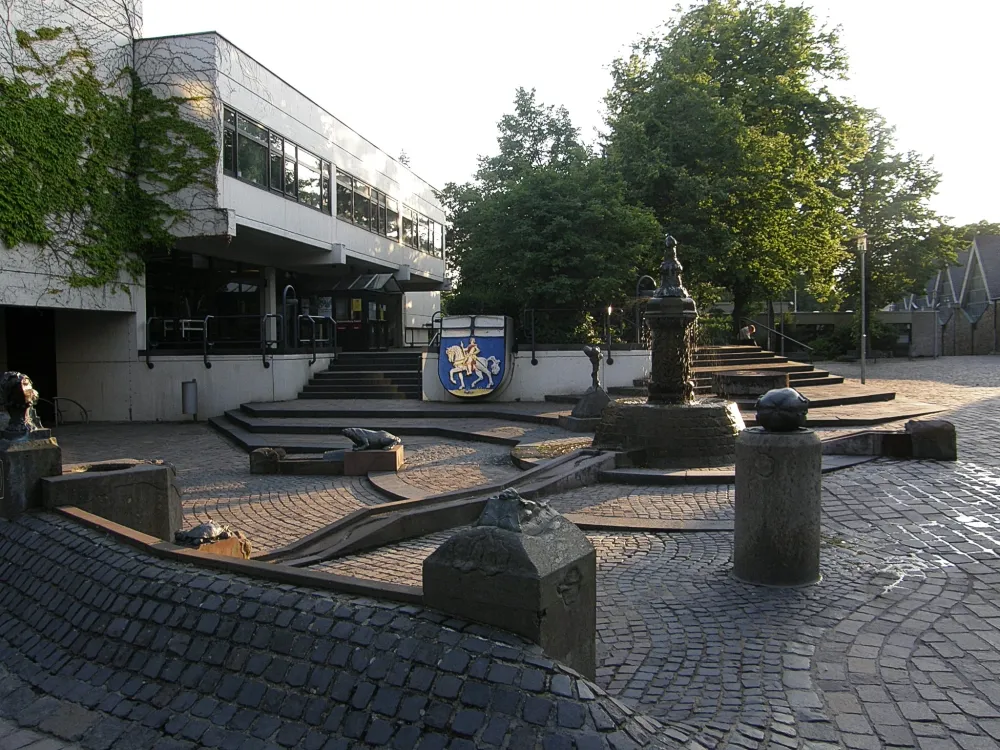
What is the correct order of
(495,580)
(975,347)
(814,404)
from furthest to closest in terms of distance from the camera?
(975,347) → (814,404) → (495,580)

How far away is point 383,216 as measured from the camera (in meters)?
31.5

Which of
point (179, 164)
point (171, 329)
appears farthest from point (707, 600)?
point (171, 329)

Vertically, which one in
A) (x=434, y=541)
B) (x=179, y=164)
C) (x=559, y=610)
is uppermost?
(x=179, y=164)

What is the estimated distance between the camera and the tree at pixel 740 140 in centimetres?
2517

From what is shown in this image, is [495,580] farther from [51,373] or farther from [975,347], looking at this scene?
[975,347]

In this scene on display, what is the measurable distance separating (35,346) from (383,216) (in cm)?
1452

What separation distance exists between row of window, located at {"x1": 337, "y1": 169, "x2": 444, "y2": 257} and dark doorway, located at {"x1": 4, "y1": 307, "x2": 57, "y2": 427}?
1006cm

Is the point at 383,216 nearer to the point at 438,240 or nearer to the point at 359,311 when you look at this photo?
the point at 359,311

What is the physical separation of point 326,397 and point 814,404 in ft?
38.8

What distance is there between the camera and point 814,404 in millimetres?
16391

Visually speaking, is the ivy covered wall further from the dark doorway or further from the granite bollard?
the granite bollard

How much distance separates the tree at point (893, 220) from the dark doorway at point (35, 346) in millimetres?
34080

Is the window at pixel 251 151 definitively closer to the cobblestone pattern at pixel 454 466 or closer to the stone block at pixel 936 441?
the cobblestone pattern at pixel 454 466

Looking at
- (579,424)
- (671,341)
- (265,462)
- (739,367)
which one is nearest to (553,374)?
(579,424)
